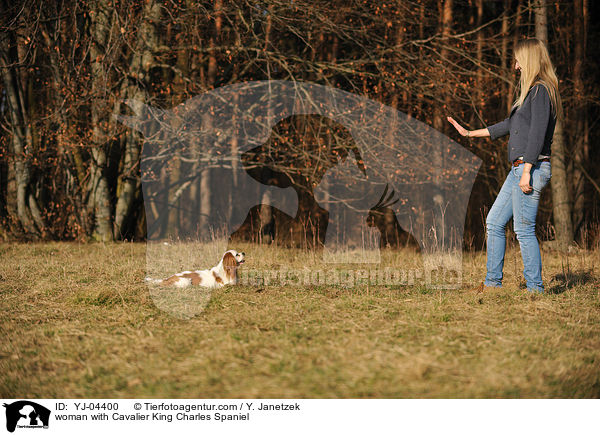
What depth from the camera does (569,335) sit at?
3.41 meters

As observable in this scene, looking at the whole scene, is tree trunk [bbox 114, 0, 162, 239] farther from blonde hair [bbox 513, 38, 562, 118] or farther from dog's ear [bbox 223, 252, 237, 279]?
blonde hair [bbox 513, 38, 562, 118]

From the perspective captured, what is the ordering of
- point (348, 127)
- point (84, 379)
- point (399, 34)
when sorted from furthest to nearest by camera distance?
point (399, 34), point (348, 127), point (84, 379)

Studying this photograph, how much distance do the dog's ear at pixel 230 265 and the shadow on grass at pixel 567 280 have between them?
3.12 m

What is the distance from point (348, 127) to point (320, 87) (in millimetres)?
881

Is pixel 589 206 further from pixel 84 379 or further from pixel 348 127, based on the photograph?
pixel 84 379

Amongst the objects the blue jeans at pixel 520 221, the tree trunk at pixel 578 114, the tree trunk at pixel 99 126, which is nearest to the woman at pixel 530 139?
the blue jeans at pixel 520 221

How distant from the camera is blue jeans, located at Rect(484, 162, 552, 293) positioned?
4172mm

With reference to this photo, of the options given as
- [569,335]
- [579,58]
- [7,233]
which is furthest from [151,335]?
[579,58]

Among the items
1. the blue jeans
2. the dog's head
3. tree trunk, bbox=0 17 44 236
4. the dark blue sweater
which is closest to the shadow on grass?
the blue jeans

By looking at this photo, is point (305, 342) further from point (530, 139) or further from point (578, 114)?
point (578, 114)

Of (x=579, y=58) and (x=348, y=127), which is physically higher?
(x=579, y=58)

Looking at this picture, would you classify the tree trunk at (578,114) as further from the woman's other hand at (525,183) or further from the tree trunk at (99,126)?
the tree trunk at (99,126)
